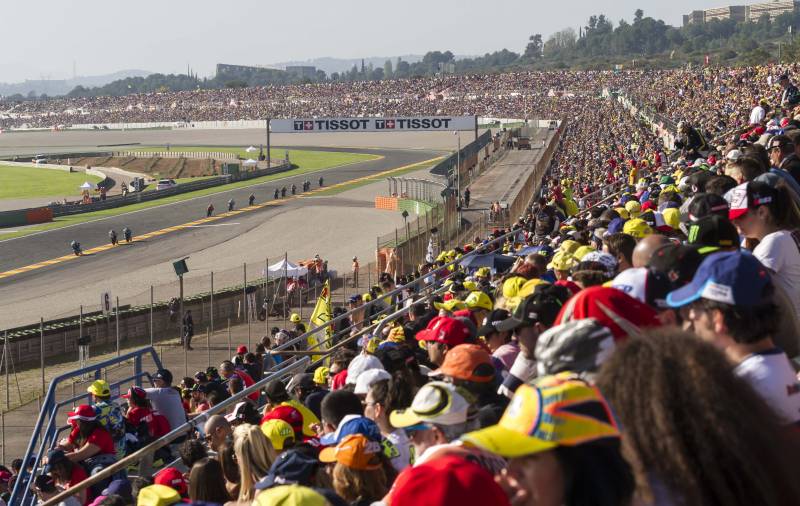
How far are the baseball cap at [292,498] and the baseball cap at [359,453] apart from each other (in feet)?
3.52

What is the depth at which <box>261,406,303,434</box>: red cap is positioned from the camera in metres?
5.79

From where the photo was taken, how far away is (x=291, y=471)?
14.1 feet

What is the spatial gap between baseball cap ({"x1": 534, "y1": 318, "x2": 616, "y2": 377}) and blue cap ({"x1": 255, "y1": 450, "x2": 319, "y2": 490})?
1440mm

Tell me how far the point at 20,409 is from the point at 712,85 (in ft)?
154

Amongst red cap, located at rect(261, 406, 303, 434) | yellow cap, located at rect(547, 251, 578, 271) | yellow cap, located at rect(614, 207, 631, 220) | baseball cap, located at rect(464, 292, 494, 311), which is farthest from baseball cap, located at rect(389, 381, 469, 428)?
yellow cap, located at rect(614, 207, 631, 220)

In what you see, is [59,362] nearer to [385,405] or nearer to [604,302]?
[385,405]

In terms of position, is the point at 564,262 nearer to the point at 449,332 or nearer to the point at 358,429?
the point at 449,332

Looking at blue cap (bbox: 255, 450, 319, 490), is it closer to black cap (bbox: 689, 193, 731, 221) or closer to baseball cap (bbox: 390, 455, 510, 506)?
baseball cap (bbox: 390, 455, 510, 506)

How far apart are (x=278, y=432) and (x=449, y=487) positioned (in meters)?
2.95

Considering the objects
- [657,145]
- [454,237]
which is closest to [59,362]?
[454,237]

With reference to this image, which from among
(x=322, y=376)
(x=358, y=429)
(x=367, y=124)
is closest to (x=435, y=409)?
(x=358, y=429)

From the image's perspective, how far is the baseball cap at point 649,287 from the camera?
13.4 feet

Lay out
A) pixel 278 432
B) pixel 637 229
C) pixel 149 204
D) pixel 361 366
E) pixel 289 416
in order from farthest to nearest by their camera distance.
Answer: pixel 149 204 → pixel 637 229 → pixel 361 366 → pixel 289 416 → pixel 278 432

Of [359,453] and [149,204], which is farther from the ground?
[359,453]
